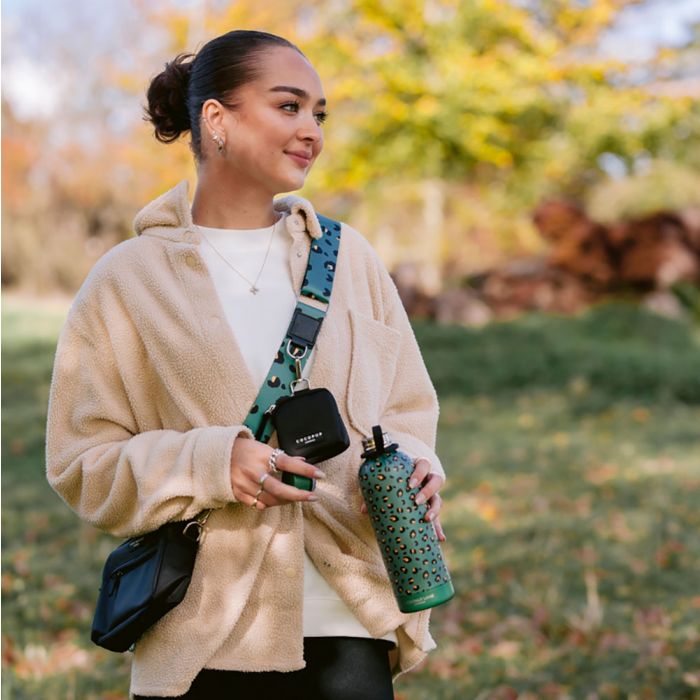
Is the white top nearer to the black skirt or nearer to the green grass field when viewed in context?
the black skirt

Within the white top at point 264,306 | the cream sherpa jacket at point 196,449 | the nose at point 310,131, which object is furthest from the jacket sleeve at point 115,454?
the nose at point 310,131

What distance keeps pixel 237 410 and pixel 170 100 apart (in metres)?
0.75

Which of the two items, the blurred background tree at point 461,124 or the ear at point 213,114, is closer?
Result: the ear at point 213,114

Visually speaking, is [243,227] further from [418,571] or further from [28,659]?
[28,659]

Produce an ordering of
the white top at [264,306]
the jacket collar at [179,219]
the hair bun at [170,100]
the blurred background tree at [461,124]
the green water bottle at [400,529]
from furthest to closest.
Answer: the blurred background tree at [461,124]
the hair bun at [170,100]
the jacket collar at [179,219]
the white top at [264,306]
the green water bottle at [400,529]

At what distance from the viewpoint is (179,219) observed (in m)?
2.14

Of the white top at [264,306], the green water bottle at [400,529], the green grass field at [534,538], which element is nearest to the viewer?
→ the green water bottle at [400,529]

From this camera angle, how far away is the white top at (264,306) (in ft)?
6.59

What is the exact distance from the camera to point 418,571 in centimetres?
190

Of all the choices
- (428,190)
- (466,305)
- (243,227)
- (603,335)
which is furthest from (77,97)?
(243,227)

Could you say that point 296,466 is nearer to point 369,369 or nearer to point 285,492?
point 285,492

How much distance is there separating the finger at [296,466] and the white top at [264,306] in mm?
235

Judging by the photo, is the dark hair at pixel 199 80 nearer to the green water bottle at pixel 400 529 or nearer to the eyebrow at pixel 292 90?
the eyebrow at pixel 292 90

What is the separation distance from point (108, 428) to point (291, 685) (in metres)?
0.59
